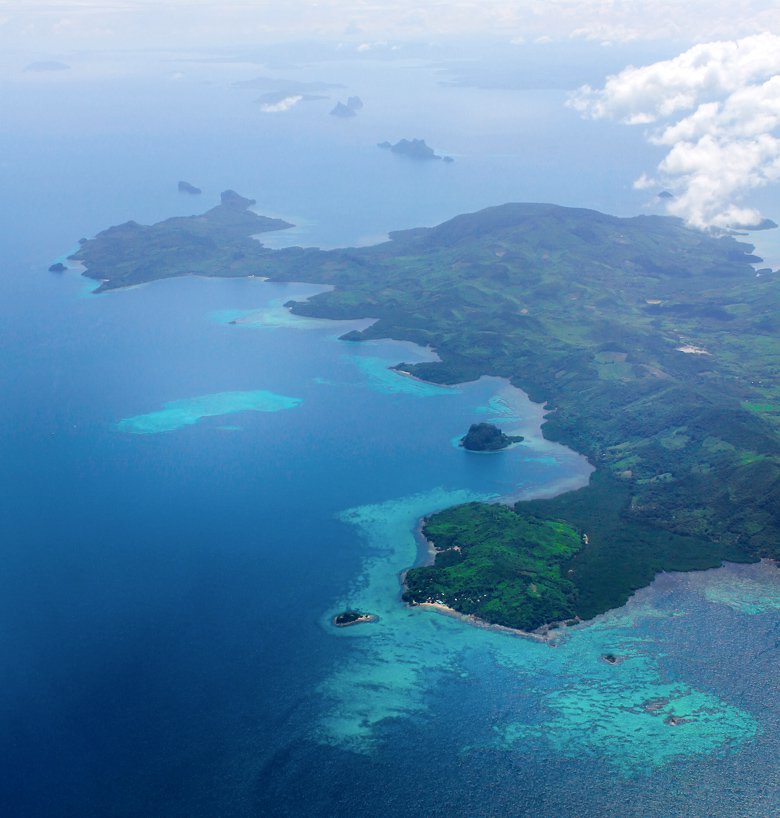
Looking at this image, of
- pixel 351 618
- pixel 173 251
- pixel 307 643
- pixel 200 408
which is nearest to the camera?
pixel 307 643

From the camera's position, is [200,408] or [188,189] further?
[188,189]

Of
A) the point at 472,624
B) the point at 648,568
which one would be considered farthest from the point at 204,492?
the point at 648,568

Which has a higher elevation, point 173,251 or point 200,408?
point 173,251

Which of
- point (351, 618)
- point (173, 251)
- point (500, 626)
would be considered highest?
point (173, 251)

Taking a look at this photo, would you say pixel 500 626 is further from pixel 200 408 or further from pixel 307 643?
pixel 200 408

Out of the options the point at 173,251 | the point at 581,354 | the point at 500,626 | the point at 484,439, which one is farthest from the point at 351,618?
the point at 173,251

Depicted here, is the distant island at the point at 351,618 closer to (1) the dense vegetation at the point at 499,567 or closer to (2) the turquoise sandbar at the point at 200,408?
(1) the dense vegetation at the point at 499,567

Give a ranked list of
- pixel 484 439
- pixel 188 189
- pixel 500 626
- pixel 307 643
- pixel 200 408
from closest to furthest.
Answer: pixel 307 643
pixel 500 626
pixel 484 439
pixel 200 408
pixel 188 189

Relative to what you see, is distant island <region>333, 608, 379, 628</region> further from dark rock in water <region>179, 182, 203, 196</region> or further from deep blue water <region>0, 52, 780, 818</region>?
dark rock in water <region>179, 182, 203, 196</region>
